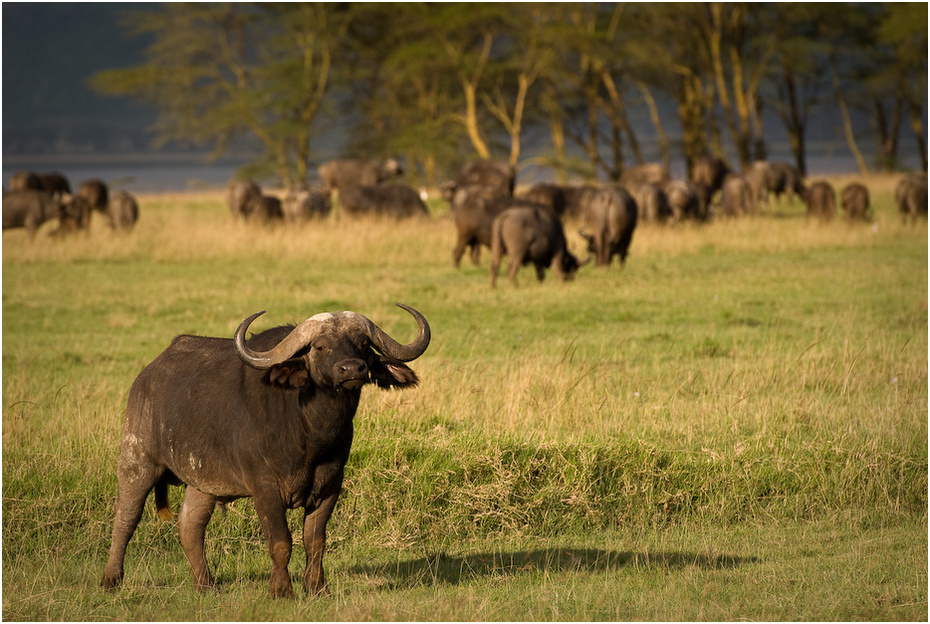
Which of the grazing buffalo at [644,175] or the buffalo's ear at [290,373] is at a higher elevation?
the grazing buffalo at [644,175]


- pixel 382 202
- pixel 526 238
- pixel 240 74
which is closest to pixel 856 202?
pixel 382 202

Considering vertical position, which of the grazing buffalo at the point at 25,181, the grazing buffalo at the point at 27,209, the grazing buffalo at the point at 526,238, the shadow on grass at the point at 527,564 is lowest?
the shadow on grass at the point at 527,564

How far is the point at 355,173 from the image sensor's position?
34.5 metres

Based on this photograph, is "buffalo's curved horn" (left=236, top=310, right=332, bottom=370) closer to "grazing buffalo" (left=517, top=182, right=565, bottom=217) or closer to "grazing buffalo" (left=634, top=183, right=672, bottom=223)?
"grazing buffalo" (left=634, top=183, right=672, bottom=223)

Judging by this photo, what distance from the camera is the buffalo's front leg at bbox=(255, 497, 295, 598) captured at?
4.63 meters

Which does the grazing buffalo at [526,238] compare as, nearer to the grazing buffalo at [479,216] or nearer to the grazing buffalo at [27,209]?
the grazing buffalo at [479,216]

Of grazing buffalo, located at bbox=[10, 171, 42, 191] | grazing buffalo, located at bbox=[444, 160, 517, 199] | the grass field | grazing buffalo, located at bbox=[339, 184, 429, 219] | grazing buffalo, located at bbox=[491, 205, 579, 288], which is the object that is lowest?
the grass field

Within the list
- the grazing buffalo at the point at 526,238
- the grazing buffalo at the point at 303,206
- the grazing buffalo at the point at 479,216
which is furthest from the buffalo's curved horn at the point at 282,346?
the grazing buffalo at the point at 303,206

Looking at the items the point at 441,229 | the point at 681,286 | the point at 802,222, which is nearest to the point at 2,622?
the point at 681,286

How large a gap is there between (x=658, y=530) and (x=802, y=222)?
833 inches

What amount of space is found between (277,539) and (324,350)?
904 mm

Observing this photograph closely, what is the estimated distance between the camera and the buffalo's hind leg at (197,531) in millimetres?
5113

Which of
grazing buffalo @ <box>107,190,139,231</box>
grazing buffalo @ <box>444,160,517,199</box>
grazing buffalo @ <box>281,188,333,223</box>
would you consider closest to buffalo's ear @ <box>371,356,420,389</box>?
grazing buffalo @ <box>281,188,333,223</box>

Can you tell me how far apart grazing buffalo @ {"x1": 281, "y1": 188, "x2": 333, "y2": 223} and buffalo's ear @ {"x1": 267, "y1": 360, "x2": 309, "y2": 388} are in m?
21.0
